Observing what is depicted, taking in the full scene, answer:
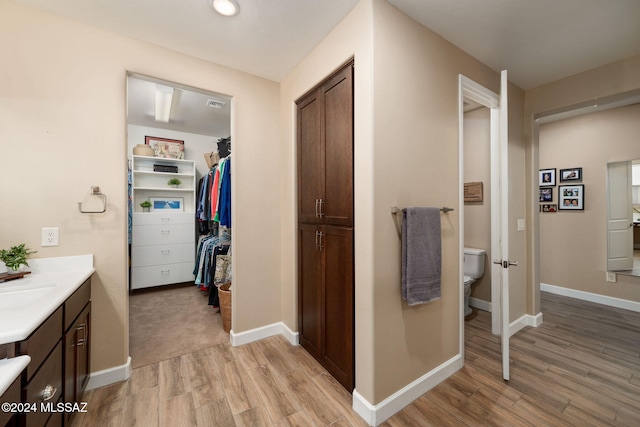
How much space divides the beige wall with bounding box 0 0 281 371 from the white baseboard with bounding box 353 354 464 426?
1.78 metres

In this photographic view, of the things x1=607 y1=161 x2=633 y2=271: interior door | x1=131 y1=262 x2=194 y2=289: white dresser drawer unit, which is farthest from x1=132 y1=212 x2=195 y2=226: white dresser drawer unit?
x1=607 y1=161 x2=633 y2=271: interior door

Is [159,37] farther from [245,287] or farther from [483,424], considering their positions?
[483,424]

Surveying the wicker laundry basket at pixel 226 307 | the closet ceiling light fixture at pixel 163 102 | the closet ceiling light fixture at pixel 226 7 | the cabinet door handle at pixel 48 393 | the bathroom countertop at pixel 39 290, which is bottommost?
the wicker laundry basket at pixel 226 307

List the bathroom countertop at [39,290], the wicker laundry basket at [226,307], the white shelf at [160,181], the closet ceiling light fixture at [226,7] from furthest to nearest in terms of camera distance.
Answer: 1. the white shelf at [160,181]
2. the wicker laundry basket at [226,307]
3. the closet ceiling light fixture at [226,7]
4. the bathroom countertop at [39,290]

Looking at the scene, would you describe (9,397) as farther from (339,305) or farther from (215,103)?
(215,103)

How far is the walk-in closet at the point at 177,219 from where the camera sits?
2.70 meters

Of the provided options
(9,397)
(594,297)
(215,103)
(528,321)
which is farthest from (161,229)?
(594,297)

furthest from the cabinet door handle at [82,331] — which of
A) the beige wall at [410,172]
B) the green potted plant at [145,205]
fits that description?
the green potted plant at [145,205]

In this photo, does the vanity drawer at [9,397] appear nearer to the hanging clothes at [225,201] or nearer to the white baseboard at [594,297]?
the hanging clothes at [225,201]

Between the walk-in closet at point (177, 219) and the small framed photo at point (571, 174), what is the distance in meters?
4.68

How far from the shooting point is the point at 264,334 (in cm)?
252

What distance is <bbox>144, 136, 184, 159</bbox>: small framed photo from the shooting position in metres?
4.15

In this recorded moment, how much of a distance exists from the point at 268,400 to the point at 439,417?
43.3 inches

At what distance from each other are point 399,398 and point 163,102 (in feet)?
12.7
